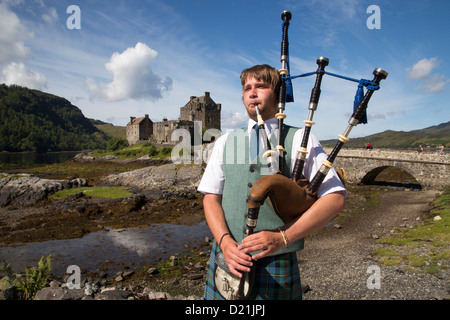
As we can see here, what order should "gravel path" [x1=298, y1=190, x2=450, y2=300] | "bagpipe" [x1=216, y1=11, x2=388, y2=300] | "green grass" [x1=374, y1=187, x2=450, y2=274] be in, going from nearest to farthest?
1. "bagpipe" [x1=216, y1=11, x2=388, y2=300]
2. "gravel path" [x1=298, y1=190, x2=450, y2=300]
3. "green grass" [x1=374, y1=187, x2=450, y2=274]

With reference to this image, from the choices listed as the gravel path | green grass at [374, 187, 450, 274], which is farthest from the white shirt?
green grass at [374, 187, 450, 274]

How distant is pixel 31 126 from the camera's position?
149375 millimetres

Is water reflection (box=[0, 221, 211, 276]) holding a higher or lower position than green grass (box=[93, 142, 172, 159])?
lower

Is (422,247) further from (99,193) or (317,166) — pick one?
(99,193)

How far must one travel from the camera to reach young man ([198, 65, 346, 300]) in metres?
2.23

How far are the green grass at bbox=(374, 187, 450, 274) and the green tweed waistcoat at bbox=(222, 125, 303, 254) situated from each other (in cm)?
1047

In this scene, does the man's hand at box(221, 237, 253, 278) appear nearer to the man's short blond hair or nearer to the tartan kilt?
the tartan kilt

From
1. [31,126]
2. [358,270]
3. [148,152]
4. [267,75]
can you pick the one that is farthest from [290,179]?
[31,126]

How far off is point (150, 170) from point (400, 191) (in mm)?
29683

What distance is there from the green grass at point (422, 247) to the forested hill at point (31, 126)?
14886 centimetres

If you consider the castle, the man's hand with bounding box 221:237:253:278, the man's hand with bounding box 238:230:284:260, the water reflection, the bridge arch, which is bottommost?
the water reflection

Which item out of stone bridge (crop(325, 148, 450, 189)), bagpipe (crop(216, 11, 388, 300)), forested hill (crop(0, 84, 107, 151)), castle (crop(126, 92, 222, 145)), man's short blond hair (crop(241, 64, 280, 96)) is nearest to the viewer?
bagpipe (crop(216, 11, 388, 300))

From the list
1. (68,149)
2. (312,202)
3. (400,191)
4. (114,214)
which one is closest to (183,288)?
(312,202)

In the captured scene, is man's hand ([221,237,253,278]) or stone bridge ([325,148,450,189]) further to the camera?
stone bridge ([325,148,450,189])
